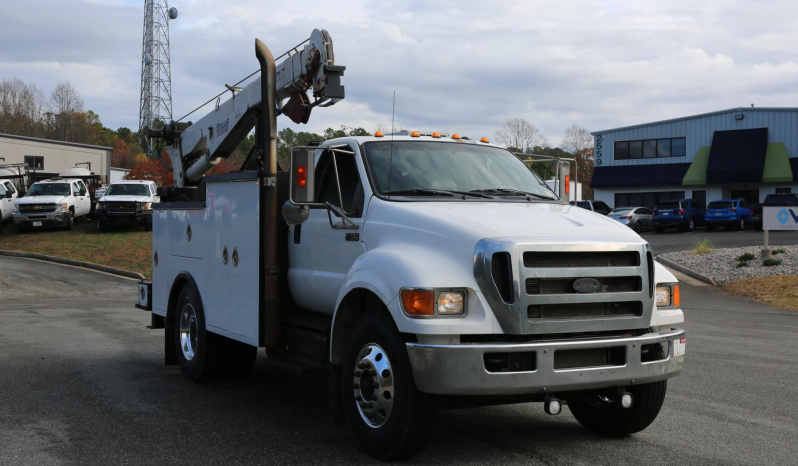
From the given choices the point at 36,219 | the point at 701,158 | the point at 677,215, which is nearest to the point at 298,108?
the point at 36,219

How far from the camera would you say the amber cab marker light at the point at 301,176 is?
5762mm

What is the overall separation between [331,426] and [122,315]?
974 cm

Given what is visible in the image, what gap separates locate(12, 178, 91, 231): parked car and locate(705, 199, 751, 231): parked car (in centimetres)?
2940

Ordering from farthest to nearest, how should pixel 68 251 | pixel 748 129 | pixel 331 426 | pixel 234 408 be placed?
pixel 748 129 < pixel 68 251 < pixel 234 408 < pixel 331 426

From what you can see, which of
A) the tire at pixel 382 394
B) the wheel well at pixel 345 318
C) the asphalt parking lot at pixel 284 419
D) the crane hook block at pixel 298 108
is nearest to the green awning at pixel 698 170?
the asphalt parking lot at pixel 284 419

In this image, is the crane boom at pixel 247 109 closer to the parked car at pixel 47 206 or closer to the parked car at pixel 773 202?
the parked car at pixel 47 206

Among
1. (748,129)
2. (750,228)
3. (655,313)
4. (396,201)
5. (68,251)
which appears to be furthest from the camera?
(748,129)

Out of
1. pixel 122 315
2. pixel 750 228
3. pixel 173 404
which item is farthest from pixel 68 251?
pixel 750 228

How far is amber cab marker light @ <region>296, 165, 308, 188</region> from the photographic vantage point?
227 inches

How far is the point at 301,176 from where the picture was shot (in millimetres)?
5773

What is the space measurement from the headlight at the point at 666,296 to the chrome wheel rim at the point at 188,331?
15.6 ft

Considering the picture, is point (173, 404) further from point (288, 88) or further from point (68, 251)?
point (68, 251)

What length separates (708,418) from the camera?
6543 millimetres

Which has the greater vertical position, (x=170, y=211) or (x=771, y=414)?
(x=170, y=211)
